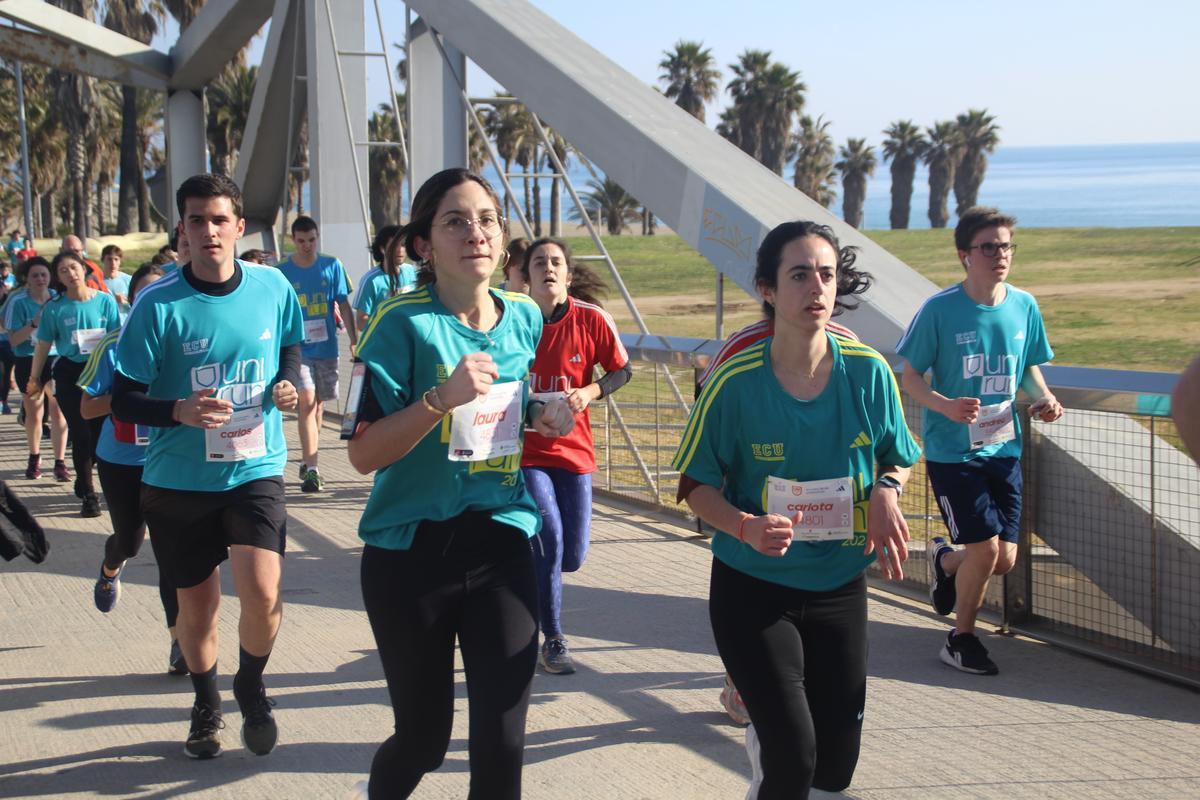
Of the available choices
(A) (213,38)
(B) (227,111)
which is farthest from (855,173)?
(A) (213,38)

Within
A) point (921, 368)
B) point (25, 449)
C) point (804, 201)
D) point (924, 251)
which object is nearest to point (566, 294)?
point (921, 368)

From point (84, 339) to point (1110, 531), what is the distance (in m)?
7.94

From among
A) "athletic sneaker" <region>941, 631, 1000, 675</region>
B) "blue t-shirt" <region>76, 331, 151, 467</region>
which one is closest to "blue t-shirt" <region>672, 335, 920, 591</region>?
"athletic sneaker" <region>941, 631, 1000, 675</region>

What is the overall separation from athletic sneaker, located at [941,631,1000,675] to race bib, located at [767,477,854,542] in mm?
2674

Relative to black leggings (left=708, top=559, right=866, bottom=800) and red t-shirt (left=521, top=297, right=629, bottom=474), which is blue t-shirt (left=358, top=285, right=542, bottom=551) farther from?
red t-shirt (left=521, top=297, right=629, bottom=474)

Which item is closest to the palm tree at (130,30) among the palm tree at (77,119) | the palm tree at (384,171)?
the palm tree at (77,119)

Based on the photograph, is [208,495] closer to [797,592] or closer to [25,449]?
[797,592]

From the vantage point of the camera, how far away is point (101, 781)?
4461 mm

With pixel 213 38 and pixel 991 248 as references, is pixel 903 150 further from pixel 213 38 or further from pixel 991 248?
pixel 991 248

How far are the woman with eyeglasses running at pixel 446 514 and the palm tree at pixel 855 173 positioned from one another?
281 feet

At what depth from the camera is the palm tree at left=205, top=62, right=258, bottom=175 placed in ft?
182

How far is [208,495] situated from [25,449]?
33.6 feet

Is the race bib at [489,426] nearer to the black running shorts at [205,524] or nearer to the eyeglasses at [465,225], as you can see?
the eyeglasses at [465,225]

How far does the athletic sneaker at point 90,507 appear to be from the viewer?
960 cm
